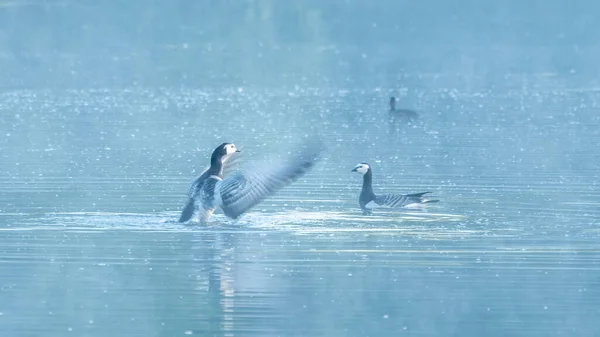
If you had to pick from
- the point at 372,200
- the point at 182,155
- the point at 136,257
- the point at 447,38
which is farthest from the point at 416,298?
the point at 447,38

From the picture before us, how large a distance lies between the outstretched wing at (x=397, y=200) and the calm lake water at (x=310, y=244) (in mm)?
156

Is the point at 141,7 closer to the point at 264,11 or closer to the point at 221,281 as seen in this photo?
the point at 264,11

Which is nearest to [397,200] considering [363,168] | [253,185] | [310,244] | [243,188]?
[363,168]

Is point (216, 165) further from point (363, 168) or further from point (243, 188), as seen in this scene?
point (363, 168)

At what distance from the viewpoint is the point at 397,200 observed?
872 inches

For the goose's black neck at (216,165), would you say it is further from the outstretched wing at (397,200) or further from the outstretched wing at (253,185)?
the outstretched wing at (397,200)

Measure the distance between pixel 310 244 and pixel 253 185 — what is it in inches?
73.2

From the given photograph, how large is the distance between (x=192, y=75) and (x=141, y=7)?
53.5 m

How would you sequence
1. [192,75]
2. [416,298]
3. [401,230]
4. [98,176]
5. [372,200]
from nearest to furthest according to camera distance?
[416,298]
[401,230]
[372,200]
[98,176]
[192,75]

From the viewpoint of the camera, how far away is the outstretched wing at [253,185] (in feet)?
66.4

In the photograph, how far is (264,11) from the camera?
12494cm

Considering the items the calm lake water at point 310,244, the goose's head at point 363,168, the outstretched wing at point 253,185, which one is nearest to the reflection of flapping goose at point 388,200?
the calm lake water at point 310,244

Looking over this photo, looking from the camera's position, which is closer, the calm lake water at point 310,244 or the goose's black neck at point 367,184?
the calm lake water at point 310,244

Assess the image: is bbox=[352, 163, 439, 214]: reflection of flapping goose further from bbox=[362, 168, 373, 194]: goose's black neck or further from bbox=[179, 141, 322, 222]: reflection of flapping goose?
bbox=[179, 141, 322, 222]: reflection of flapping goose
